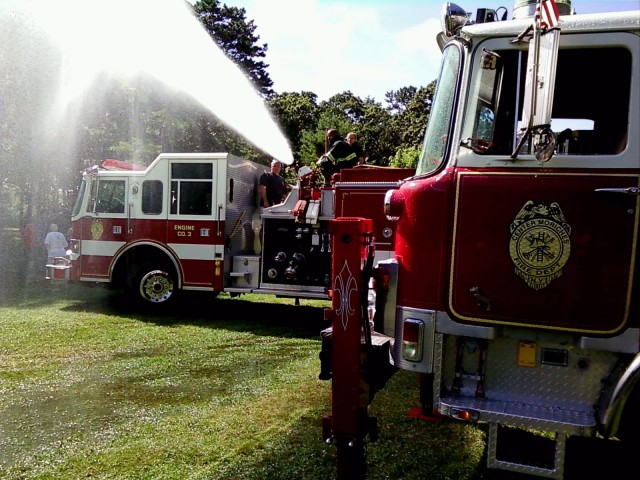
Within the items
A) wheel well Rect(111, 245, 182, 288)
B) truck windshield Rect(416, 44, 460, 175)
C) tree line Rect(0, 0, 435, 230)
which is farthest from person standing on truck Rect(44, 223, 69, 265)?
truck windshield Rect(416, 44, 460, 175)

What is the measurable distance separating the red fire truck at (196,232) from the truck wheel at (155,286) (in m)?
0.02

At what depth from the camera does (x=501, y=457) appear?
3104 mm

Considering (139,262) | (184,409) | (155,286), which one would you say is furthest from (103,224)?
Result: (184,409)

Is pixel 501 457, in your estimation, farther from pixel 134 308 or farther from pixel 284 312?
pixel 134 308

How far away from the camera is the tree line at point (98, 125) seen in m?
18.2

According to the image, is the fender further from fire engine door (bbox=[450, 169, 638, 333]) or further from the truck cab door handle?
the truck cab door handle

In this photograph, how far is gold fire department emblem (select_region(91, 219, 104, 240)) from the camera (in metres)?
10.6

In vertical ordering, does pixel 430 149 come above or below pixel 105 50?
below

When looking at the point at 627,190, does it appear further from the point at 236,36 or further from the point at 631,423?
the point at 236,36

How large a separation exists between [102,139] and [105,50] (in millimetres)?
6707

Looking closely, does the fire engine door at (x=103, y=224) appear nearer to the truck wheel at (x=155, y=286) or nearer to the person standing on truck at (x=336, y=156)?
the truck wheel at (x=155, y=286)

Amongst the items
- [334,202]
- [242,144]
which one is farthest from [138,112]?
[334,202]

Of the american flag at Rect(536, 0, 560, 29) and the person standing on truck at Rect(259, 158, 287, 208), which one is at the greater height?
the american flag at Rect(536, 0, 560, 29)

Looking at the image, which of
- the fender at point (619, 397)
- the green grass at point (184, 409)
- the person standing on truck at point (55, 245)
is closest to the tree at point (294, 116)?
the person standing on truck at point (55, 245)
